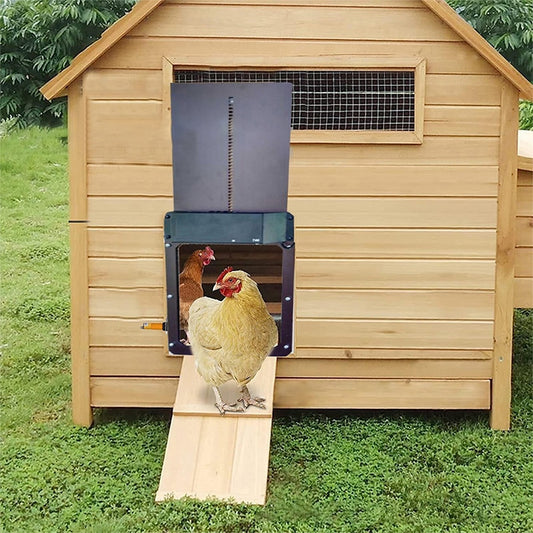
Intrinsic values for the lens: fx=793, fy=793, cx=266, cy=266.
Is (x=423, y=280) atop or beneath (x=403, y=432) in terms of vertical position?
atop

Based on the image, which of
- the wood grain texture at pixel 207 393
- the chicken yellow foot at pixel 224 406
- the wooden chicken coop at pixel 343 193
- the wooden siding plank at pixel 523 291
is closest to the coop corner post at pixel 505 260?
the wooden chicken coop at pixel 343 193

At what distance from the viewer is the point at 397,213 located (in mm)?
3926

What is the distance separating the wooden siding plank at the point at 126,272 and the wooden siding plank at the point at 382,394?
86 centimetres

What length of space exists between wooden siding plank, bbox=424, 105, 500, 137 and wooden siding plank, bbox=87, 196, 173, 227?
1.33m

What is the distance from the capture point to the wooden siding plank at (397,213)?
3904mm

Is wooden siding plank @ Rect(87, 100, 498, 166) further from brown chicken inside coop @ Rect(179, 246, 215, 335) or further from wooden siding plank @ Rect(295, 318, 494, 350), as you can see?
wooden siding plank @ Rect(295, 318, 494, 350)

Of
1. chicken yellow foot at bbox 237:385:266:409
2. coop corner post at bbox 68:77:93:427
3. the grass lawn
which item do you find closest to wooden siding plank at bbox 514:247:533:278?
the grass lawn

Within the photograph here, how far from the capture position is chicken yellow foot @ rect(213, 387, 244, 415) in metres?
3.72

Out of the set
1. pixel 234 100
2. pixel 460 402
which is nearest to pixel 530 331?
pixel 460 402

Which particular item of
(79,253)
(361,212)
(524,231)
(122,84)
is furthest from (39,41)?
(524,231)

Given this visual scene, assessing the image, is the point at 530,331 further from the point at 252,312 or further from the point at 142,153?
the point at 142,153

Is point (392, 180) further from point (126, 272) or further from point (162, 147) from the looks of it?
point (126, 272)

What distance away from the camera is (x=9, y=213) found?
8.72 metres

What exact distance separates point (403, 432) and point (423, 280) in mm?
833
